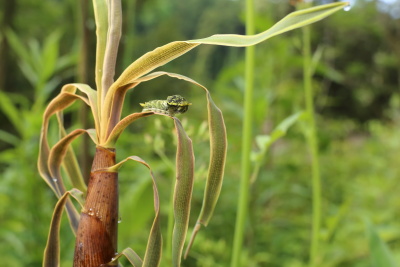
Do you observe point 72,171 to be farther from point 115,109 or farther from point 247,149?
point 247,149

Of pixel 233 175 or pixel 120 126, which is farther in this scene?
pixel 233 175

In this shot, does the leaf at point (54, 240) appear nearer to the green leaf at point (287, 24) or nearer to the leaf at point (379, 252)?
the green leaf at point (287, 24)

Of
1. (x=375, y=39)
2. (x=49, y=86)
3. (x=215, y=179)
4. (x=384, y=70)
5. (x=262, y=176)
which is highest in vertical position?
(x=375, y=39)

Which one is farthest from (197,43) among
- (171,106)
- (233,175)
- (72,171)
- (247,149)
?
(233,175)

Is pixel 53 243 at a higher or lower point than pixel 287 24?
lower

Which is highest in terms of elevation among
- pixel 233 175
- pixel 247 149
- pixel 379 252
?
pixel 233 175

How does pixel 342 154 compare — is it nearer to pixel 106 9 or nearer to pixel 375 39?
pixel 106 9

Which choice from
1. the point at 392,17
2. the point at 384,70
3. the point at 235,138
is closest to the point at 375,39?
the point at 384,70
